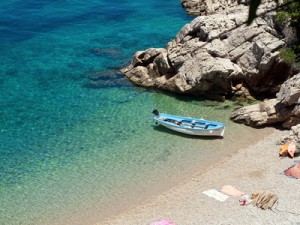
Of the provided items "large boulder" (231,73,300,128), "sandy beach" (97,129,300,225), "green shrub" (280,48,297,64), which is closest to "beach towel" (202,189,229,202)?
"sandy beach" (97,129,300,225)

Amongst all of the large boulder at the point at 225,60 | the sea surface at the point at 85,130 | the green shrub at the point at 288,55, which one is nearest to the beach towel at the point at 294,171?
the sea surface at the point at 85,130

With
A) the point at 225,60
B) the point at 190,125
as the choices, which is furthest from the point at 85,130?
the point at 225,60

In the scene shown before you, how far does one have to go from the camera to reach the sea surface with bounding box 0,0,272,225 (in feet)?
90.1

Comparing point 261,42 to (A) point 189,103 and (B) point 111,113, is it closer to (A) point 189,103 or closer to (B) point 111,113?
(A) point 189,103

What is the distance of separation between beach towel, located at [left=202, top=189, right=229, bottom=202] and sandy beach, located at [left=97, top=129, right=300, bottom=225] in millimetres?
230

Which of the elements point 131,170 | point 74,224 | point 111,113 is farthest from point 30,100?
point 74,224

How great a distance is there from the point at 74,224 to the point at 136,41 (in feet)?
108

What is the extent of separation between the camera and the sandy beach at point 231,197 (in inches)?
949

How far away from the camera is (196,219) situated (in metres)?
24.2

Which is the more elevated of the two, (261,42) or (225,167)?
(261,42)

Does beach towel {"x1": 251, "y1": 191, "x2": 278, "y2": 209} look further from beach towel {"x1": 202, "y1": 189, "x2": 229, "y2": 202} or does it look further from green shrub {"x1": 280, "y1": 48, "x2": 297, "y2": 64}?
green shrub {"x1": 280, "y1": 48, "x2": 297, "y2": 64}

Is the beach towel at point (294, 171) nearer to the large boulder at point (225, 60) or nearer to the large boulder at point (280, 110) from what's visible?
the large boulder at point (280, 110)

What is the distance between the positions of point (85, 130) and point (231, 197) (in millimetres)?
13683

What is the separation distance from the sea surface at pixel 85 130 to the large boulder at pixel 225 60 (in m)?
1.56
